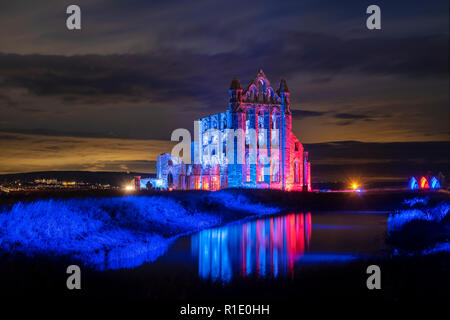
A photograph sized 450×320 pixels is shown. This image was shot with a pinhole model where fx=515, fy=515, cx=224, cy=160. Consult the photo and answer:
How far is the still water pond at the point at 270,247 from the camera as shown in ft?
66.1

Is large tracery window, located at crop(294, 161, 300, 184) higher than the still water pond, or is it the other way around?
large tracery window, located at crop(294, 161, 300, 184)

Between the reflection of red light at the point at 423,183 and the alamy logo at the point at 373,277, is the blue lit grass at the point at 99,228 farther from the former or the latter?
the reflection of red light at the point at 423,183

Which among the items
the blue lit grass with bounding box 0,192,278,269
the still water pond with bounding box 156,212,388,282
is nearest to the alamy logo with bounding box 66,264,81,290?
the blue lit grass with bounding box 0,192,278,269

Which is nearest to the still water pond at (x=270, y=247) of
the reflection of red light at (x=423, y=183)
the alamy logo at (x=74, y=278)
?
the alamy logo at (x=74, y=278)

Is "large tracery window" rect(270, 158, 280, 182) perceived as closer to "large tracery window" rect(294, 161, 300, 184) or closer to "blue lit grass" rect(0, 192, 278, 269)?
"large tracery window" rect(294, 161, 300, 184)

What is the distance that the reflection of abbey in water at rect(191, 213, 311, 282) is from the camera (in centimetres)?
1955

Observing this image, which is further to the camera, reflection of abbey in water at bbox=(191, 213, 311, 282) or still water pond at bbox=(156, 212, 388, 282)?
still water pond at bbox=(156, 212, 388, 282)

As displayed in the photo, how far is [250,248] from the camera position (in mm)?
26156

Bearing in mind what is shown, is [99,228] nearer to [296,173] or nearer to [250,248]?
[250,248]

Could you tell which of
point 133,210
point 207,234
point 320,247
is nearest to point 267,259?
point 320,247

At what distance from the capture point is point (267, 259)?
22.7 metres
